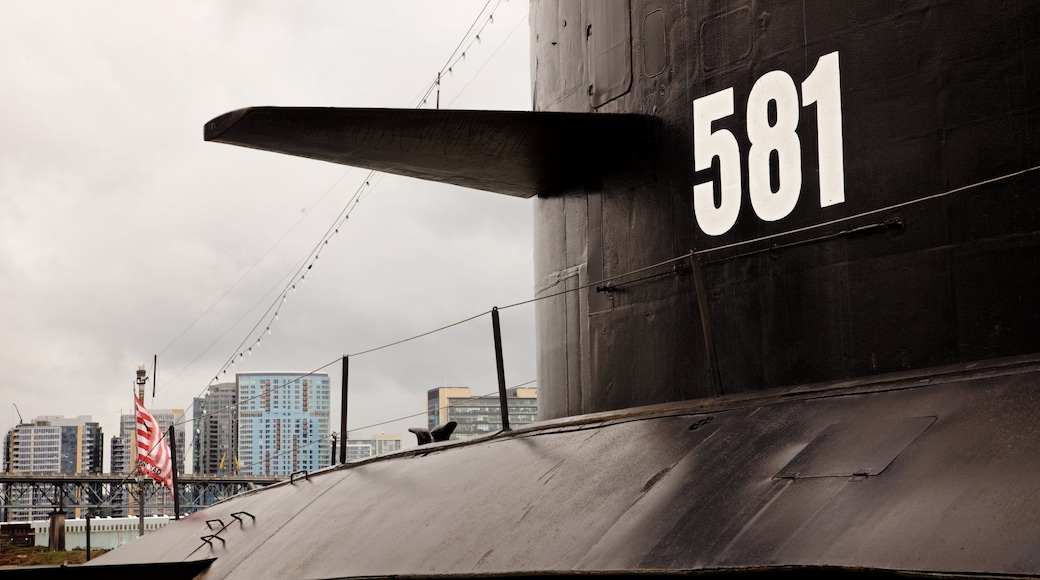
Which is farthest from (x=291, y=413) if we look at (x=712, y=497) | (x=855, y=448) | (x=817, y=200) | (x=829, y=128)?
(x=855, y=448)

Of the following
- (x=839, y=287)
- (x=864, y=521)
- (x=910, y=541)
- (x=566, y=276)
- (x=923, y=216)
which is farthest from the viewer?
(x=566, y=276)

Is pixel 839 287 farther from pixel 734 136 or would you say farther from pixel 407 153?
pixel 407 153

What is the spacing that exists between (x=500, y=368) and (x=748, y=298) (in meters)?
1.92

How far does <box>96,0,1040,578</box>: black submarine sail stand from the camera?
3.63 meters

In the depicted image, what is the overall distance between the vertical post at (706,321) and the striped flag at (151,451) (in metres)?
16.6

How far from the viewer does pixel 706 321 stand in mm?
5133

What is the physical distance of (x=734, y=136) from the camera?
523 cm

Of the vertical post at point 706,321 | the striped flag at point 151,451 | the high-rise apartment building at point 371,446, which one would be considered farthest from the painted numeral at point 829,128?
the striped flag at point 151,451

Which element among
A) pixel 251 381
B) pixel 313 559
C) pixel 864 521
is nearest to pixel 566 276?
pixel 313 559

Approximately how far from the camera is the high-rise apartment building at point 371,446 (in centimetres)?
783

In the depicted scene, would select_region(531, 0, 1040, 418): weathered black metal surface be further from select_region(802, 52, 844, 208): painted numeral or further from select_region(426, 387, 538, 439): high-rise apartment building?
select_region(426, 387, 538, 439): high-rise apartment building

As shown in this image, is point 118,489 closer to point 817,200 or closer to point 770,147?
point 770,147

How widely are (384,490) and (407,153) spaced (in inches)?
78.3

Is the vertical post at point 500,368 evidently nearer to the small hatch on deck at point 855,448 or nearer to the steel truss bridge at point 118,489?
the small hatch on deck at point 855,448
